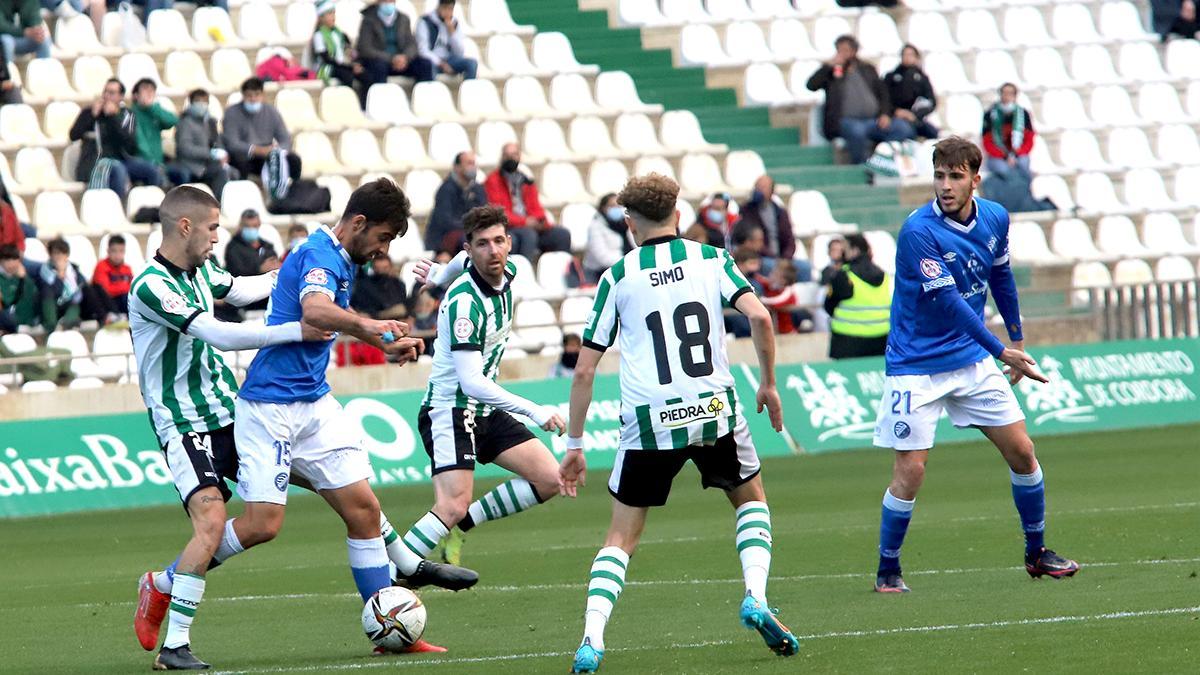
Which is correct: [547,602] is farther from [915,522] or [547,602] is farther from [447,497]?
[915,522]

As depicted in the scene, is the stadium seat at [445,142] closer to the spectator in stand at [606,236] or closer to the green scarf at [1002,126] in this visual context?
the spectator in stand at [606,236]

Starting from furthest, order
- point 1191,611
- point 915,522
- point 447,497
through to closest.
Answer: point 915,522, point 447,497, point 1191,611

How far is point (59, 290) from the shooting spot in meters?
20.8

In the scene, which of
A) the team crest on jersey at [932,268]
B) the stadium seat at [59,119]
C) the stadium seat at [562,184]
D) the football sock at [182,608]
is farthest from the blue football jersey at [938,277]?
the stadium seat at [59,119]

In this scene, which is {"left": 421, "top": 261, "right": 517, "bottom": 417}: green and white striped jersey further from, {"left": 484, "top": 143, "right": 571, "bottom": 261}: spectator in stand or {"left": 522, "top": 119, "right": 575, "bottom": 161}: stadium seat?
{"left": 522, "top": 119, "right": 575, "bottom": 161}: stadium seat

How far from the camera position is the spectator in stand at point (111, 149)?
22531 mm

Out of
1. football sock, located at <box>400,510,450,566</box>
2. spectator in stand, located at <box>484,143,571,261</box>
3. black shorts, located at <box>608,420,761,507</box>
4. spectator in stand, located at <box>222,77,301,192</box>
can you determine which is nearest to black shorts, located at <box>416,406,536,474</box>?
football sock, located at <box>400,510,450,566</box>

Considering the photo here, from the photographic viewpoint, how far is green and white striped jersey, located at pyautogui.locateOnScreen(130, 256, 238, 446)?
8.85 metres

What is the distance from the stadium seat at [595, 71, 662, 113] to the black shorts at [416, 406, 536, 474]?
1706 centimetres

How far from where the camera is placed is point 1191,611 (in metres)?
8.56

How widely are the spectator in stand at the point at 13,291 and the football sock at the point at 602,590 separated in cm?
1381

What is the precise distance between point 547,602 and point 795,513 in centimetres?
479

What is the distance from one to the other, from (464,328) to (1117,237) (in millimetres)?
18898

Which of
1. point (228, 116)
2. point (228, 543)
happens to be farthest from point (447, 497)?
point (228, 116)
